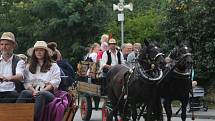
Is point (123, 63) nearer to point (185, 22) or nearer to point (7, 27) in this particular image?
point (185, 22)

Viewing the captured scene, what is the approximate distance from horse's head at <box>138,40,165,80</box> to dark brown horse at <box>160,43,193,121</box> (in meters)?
0.47

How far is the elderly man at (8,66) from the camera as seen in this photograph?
874 cm

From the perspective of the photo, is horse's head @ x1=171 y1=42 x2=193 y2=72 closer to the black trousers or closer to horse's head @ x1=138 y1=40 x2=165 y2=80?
horse's head @ x1=138 y1=40 x2=165 y2=80

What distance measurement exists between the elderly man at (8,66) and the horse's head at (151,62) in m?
3.18

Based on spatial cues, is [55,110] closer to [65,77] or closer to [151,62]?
[65,77]

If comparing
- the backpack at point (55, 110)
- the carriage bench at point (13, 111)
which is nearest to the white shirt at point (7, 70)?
the backpack at point (55, 110)

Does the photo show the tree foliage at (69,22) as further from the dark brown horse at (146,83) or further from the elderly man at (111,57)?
the dark brown horse at (146,83)

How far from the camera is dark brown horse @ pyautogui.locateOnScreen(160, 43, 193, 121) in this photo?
38.8ft

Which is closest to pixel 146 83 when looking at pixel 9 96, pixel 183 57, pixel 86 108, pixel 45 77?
pixel 183 57

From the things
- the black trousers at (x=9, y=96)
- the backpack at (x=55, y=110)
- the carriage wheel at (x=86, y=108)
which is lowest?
the carriage wheel at (x=86, y=108)

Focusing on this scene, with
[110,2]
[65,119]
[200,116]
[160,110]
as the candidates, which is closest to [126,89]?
[160,110]

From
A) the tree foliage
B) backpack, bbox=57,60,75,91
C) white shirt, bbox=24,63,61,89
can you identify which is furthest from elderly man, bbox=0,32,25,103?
the tree foliage

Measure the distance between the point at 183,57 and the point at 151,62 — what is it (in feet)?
Answer: 2.42

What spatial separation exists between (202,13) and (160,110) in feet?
28.1
